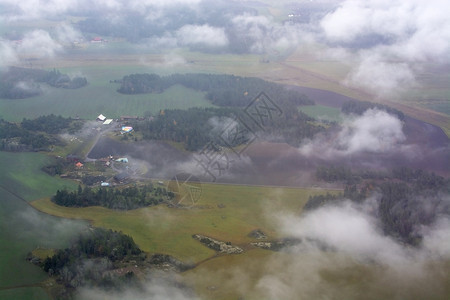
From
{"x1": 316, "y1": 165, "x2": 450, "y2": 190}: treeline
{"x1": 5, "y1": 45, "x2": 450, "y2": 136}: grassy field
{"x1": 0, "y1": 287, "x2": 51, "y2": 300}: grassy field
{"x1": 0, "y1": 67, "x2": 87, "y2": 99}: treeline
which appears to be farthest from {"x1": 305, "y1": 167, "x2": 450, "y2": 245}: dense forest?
{"x1": 0, "y1": 67, "x2": 87, "y2": 99}: treeline

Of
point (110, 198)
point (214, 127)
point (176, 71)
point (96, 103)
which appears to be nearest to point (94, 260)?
point (110, 198)

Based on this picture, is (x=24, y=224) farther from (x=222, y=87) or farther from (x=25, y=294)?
(x=222, y=87)

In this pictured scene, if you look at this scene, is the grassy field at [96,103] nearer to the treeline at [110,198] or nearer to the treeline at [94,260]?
the treeline at [110,198]

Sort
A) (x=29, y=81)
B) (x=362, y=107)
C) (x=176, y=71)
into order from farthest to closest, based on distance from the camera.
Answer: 1. (x=176, y=71)
2. (x=29, y=81)
3. (x=362, y=107)

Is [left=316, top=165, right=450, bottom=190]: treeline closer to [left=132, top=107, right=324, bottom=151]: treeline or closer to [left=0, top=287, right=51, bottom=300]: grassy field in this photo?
[left=132, top=107, right=324, bottom=151]: treeline

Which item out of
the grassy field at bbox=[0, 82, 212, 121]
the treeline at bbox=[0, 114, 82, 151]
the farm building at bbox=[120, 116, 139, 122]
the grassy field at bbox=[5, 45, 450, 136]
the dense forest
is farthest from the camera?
the grassy field at bbox=[5, 45, 450, 136]

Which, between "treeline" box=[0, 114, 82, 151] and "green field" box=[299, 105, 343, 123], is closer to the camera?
"treeline" box=[0, 114, 82, 151]

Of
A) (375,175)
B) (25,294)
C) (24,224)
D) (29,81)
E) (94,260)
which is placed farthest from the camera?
(29,81)
